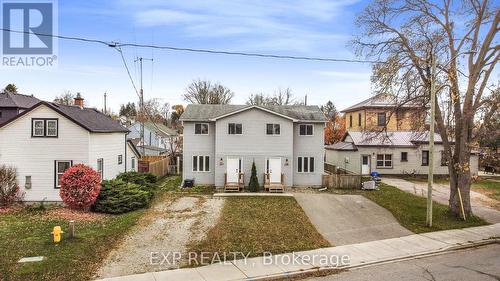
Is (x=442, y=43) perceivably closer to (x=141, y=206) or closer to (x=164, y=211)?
(x=164, y=211)

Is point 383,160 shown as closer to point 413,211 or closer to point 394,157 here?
point 394,157

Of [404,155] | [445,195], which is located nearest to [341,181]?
[445,195]

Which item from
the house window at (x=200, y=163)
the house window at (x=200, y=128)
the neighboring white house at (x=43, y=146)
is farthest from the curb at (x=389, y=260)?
the house window at (x=200, y=128)

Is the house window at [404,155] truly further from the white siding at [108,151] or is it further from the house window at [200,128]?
the white siding at [108,151]

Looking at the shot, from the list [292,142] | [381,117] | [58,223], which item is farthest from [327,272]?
[381,117]

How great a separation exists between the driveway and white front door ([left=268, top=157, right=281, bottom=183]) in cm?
295

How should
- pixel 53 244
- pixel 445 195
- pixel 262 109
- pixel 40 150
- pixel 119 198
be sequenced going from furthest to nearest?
pixel 262 109 → pixel 445 195 → pixel 40 150 → pixel 119 198 → pixel 53 244

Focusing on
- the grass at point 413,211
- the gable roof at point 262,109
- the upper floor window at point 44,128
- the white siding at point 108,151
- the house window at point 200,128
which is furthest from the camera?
the house window at point 200,128

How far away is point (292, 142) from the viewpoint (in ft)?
88.3

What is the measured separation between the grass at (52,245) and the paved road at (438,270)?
7173 millimetres

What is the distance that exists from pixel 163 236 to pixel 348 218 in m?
9.18

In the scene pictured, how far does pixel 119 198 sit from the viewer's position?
19.4 meters

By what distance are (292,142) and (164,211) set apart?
11.3 m

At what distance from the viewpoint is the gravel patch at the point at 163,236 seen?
11.5 metres
